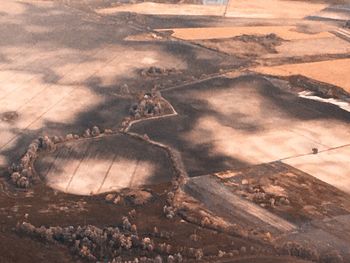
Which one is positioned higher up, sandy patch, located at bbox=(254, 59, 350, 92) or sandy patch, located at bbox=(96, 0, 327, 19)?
sandy patch, located at bbox=(96, 0, 327, 19)

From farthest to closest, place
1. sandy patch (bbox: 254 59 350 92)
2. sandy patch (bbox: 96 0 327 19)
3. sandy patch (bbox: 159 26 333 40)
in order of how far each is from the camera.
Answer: sandy patch (bbox: 96 0 327 19) → sandy patch (bbox: 159 26 333 40) → sandy patch (bbox: 254 59 350 92)

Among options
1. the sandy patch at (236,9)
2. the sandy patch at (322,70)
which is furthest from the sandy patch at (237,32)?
the sandy patch at (322,70)

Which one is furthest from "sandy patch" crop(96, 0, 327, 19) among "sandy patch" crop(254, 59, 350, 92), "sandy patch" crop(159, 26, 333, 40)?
"sandy patch" crop(254, 59, 350, 92)

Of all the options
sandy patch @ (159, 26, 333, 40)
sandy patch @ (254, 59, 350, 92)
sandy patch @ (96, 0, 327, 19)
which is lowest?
sandy patch @ (254, 59, 350, 92)

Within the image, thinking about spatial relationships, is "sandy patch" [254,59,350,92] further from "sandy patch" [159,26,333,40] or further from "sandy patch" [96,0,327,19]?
"sandy patch" [96,0,327,19]

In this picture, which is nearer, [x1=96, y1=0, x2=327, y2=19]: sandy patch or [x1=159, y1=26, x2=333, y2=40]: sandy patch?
[x1=159, y1=26, x2=333, y2=40]: sandy patch

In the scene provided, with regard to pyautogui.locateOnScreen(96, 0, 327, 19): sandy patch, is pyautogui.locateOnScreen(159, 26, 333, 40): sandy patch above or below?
below

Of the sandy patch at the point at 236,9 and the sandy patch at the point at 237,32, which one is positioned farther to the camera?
the sandy patch at the point at 236,9

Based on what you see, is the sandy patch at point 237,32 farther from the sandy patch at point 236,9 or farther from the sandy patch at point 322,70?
the sandy patch at point 322,70

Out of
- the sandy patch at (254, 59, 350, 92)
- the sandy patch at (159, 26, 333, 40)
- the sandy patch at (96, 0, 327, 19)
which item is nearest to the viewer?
the sandy patch at (254, 59, 350, 92)

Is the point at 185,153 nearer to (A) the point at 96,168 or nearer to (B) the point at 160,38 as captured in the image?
(A) the point at 96,168

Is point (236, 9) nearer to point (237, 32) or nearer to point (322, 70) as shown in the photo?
point (237, 32)

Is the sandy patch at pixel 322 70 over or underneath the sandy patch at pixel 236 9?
underneath
